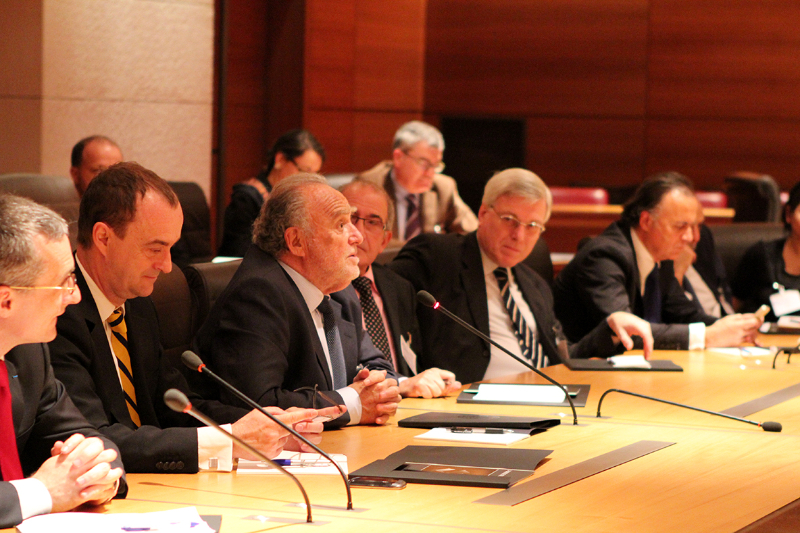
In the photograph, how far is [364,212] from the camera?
11.3 ft

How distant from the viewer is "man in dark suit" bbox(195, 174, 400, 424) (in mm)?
2434

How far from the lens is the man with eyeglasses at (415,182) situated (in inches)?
240

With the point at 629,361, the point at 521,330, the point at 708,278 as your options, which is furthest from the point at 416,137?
the point at 629,361

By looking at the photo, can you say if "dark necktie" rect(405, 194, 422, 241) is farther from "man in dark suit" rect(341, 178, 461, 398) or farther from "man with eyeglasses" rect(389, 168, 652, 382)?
"man in dark suit" rect(341, 178, 461, 398)

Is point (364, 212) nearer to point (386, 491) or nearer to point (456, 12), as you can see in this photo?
point (386, 491)

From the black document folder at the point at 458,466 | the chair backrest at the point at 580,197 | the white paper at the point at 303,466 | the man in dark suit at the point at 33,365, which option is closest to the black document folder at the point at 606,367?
the black document folder at the point at 458,466

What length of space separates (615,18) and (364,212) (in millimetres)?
7010

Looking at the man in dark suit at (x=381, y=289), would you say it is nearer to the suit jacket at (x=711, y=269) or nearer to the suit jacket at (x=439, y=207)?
the suit jacket at (x=711, y=269)

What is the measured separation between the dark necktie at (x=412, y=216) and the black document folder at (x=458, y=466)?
12.8 feet

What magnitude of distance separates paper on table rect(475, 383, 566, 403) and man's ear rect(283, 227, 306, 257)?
2.26 ft

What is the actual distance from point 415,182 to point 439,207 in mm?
303

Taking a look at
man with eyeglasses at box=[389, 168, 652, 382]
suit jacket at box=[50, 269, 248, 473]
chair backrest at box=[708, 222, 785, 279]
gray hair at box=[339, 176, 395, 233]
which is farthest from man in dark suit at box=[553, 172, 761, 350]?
suit jacket at box=[50, 269, 248, 473]

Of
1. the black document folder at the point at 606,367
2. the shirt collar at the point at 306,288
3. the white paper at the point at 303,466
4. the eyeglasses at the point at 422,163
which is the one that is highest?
the eyeglasses at the point at 422,163

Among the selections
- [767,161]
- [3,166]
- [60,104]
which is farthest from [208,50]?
[767,161]
